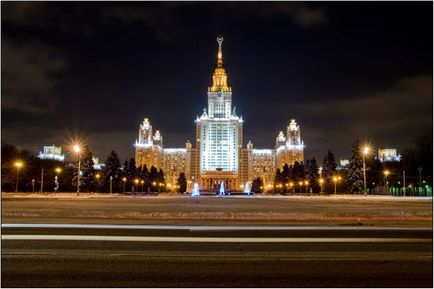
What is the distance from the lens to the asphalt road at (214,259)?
27.3 ft

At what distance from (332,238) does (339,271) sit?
16.7ft

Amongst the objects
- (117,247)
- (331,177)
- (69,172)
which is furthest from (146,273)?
(69,172)

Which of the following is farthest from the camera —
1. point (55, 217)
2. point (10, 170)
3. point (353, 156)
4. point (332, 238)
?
point (353, 156)

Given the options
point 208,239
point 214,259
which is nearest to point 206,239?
point 208,239

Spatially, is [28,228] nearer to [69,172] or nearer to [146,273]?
[146,273]

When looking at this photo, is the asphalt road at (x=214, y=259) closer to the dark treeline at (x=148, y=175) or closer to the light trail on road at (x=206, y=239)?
the light trail on road at (x=206, y=239)

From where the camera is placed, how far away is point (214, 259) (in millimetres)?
10273

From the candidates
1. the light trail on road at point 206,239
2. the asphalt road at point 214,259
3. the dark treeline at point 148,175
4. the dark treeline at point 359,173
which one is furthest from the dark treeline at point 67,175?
the asphalt road at point 214,259

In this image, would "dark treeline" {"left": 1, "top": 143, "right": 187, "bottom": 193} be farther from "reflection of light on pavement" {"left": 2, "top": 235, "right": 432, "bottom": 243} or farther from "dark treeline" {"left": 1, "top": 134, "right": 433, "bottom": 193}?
"reflection of light on pavement" {"left": 2, "top": 235, "right": 432, "bottom": 243}

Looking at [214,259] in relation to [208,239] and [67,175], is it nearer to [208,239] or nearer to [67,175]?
[208,239]

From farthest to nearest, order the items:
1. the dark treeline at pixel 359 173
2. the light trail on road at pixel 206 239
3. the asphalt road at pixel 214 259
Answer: the dark treeline at pixel 359 173, the light trail on road at pixel 206 239, the asphalt road at pixel 214 259

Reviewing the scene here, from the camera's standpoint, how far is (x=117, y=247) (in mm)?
11945

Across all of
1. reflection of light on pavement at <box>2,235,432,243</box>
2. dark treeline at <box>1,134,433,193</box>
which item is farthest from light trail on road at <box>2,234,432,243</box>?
dark treeline at <box>1,134,433,193</box>

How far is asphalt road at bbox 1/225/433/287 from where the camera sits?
8.31 meters
